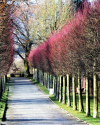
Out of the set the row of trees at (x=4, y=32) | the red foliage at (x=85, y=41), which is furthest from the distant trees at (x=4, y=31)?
the red foliage at (x=85, y=41)

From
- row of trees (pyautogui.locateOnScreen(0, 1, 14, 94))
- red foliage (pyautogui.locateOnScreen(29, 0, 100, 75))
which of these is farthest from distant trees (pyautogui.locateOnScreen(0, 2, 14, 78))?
red foliage (pyautogui.locateOnScreen(29, 0, 100, 75))

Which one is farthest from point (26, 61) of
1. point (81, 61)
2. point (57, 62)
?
point (81, 61)

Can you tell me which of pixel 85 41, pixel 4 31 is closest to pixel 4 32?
pixel 4 31

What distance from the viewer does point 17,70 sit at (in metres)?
99.2

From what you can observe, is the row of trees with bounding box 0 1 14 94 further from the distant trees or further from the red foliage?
the red foliage

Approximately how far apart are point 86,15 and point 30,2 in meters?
58.1

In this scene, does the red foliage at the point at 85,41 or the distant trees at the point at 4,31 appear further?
the distant trees at the point at 4,31

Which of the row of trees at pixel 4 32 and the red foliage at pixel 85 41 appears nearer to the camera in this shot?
the red foliage at pixel 85 41

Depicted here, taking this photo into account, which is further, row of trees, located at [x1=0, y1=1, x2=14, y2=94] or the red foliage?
row of trees, located at [x1=0, y1=1, x2=14, y2=94]

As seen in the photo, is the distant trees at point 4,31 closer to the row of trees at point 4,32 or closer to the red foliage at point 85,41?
the row of trees at point 4,32

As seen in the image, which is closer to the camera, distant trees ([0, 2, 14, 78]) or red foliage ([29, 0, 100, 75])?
red foliage ([29, 0, 100, 75])

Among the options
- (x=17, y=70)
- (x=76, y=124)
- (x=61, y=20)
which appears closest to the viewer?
(x=76, y=124)

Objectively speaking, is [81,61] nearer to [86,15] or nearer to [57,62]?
[86,15]

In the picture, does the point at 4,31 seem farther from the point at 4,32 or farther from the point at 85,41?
the point at 85,41
